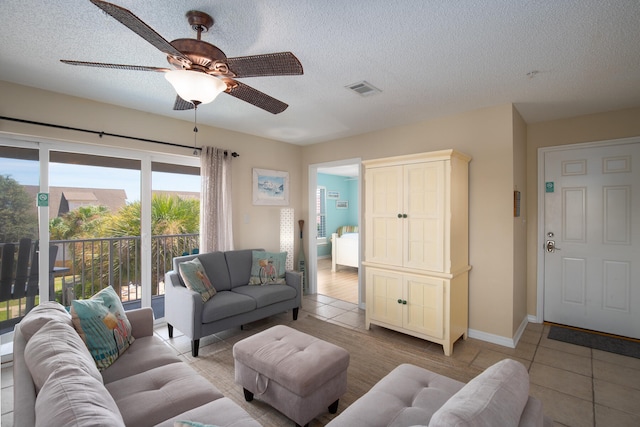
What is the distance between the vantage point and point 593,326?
11.2 feet

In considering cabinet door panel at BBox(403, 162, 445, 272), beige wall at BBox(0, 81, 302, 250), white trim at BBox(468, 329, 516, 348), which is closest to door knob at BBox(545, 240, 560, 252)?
white trim at BBox(468, 329, 516, 348)

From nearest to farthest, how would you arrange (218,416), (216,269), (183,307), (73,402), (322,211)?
1. (73,402)
2. (218,416)
3. (183,307)
4. (216,269)
5. (322,211)

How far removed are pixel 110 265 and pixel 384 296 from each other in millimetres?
3255

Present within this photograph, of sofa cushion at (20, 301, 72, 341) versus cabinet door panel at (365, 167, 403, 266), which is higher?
cabinet door panel at (365, 167, 403, 266)

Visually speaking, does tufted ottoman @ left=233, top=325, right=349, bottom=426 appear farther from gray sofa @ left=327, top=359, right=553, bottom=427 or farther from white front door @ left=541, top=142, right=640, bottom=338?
white front door @ left=541, top=142, right=640, bottom=338

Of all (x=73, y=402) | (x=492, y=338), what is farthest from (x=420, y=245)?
(x=73, y=402)

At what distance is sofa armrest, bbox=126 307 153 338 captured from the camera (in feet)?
7.35

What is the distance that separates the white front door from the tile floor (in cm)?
53

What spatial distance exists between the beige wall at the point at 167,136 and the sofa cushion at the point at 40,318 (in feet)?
6.03

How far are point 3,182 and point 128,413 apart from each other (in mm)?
2581

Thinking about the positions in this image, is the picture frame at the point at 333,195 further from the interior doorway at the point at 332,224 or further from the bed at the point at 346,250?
the bed at the point at 346,250

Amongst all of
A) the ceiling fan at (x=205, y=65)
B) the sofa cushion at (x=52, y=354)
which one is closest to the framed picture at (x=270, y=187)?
the ceiling fan at (x=205, y=65)

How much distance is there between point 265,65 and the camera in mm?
1578

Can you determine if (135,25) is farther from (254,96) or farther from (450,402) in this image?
(450,402)
